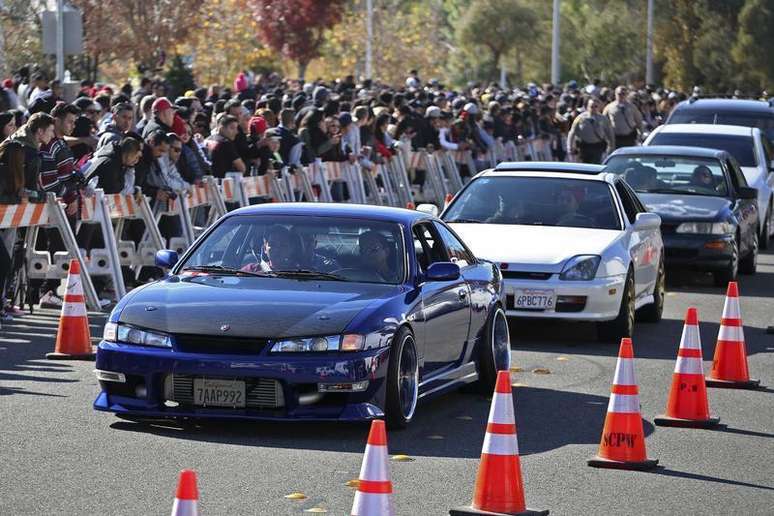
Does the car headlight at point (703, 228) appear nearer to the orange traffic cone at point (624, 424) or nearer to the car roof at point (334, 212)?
the car roof at point (334, 212)

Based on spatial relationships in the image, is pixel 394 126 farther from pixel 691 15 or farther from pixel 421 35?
pixel 691 15

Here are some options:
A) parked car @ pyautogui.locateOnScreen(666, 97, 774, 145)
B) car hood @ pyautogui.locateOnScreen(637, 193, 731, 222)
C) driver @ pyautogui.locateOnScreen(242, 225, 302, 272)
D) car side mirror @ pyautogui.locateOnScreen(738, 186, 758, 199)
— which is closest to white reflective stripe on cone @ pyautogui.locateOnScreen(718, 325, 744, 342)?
driver @ pyautogui.locateOnScreen(242, 225, 302, 272)

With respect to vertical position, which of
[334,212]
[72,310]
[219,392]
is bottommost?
[72,310]

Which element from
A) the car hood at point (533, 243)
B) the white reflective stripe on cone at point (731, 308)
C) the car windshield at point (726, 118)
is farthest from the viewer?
the car windshield at point (726, 118)

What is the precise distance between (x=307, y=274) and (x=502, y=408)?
9.76 feet

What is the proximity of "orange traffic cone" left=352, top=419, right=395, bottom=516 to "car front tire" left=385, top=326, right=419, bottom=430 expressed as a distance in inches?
134

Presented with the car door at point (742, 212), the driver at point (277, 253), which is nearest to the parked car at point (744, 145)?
the car door at point (742, 212)

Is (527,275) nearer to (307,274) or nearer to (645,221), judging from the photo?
→ (645,221)

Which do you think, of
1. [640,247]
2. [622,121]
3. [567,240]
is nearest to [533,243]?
[567,240]

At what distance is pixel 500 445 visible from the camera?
7934 mm

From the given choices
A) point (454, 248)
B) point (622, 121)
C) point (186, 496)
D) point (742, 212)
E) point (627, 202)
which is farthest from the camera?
point (622, 121)

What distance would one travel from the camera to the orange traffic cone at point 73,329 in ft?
42.6

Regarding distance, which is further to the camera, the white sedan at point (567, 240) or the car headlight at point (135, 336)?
the white sedan at point (567, 240)

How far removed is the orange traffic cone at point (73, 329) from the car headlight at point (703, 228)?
8.77 metres
